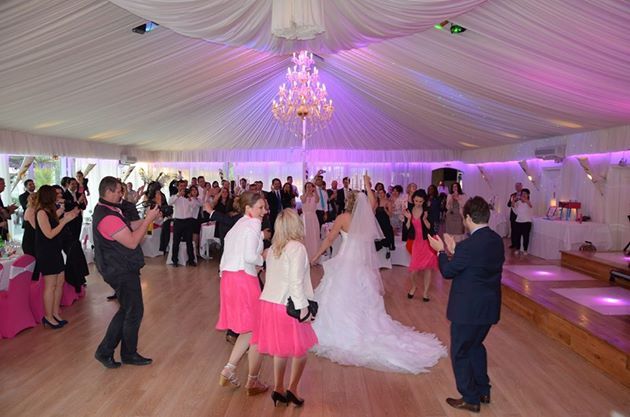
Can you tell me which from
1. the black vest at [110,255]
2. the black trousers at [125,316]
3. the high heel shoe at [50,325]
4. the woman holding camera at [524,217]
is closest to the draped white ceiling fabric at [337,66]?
the woman holding camera at [524,217]

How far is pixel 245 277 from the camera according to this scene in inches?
130

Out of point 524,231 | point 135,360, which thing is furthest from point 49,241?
point 524,231

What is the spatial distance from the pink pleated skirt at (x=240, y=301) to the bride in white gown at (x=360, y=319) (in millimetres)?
1175

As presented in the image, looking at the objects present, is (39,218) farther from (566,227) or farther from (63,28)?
(566,227)

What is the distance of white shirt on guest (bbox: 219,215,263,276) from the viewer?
322cm

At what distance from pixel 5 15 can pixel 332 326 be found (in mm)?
4009

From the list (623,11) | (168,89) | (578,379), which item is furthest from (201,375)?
(168,89)

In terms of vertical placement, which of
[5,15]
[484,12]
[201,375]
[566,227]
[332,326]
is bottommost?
[201,375]

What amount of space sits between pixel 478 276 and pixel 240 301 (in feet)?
5.77

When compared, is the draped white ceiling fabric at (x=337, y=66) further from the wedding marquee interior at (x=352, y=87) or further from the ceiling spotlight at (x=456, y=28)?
the ceiling spotlight at (x=456, y=28)

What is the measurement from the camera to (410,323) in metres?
5.11

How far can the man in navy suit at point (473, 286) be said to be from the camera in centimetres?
294

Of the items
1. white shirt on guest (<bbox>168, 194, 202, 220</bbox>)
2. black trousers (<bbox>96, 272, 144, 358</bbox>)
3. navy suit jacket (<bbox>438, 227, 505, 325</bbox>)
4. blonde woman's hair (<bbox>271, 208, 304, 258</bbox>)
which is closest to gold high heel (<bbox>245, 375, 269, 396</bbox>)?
blonde woman's hair (<bbox>271, 208, 304, 258</bbox>)

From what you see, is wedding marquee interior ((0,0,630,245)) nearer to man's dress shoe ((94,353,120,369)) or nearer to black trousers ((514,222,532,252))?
black trousers ((514,222,532,252))
